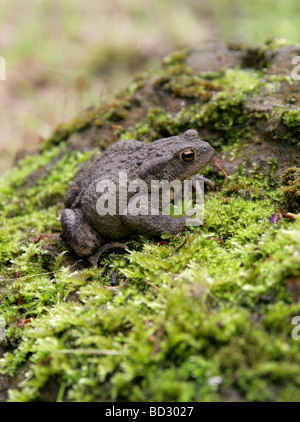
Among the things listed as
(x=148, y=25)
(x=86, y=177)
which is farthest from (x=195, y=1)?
(x=86, y=177)

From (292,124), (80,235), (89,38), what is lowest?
(80,235)

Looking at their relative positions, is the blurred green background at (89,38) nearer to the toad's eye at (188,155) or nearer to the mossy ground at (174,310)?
the toad's eye at (188,155)

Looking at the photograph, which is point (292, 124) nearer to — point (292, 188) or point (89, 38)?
point (292, 188)

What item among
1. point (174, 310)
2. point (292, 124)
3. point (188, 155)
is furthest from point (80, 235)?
point (292, 124)

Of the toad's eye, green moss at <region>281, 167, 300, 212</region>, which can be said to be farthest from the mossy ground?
the toad's eye
